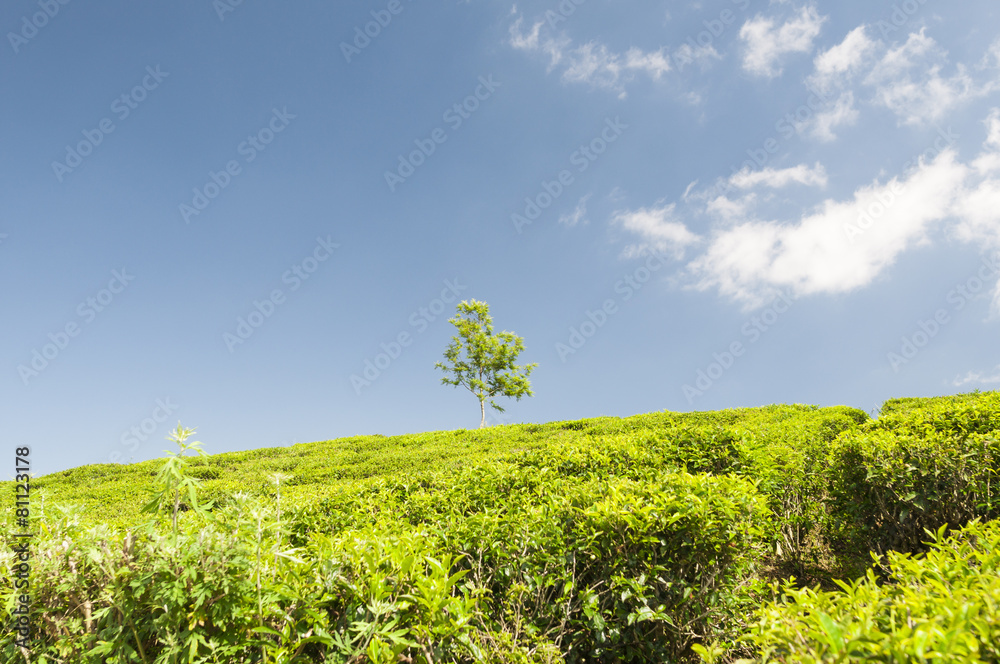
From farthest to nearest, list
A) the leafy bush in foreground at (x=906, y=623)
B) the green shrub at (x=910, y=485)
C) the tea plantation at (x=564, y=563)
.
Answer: the green shrub at (x=910, y=485) < the tea plantation at (x=564, y=563) < the leafy bush in foreground at (x=906, y=623)

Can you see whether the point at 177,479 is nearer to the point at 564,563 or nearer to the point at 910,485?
the point at 564,563

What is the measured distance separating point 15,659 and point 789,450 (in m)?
8.20

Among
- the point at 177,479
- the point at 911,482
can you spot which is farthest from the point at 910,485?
the point at 177,479

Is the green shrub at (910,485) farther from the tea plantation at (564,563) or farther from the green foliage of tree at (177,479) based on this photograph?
the green foliage of tree at (177,479)

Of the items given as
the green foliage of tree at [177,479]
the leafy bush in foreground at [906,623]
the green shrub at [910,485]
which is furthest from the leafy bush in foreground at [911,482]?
the green foliage of tree at [177,479]

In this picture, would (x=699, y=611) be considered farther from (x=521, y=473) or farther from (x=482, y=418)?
(x=482, y=418)

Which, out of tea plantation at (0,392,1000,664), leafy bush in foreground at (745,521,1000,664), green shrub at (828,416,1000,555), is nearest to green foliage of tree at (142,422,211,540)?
tea plantation at (0,392,1000,664)

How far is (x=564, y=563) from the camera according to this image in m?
3.72

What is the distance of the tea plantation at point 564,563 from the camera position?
8.00ft

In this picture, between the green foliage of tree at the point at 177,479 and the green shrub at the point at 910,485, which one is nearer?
the green foliage of tree at the point at 177,479

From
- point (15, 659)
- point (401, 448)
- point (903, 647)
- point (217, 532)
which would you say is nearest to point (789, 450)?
point (903, 647)

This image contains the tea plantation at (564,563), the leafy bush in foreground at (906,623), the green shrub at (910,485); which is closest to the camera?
the leafy bush in foreground at (906,623)

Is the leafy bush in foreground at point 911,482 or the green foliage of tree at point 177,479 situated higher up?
the green foliage of tree at point 177,479

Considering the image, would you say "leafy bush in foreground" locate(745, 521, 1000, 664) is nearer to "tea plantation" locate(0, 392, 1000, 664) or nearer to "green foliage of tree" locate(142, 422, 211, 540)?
"tea plantation" locate(0, 392, 1000, 664)
